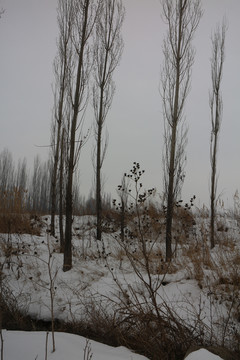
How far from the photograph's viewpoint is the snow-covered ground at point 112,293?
8.16 ft

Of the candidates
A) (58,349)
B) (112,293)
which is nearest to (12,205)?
(112,293)

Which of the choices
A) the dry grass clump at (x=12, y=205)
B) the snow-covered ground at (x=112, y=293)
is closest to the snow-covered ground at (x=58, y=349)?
the snow-covered ground at (x=112, y=293)

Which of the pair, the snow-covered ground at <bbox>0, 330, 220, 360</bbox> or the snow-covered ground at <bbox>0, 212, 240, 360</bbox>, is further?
the snow-covered ground at <bbox>0, 212, 240, 360</bbox>

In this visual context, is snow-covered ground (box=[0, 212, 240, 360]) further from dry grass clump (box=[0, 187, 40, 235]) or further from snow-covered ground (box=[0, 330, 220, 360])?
dry grass clump (box=[0, 187, 40, 235])

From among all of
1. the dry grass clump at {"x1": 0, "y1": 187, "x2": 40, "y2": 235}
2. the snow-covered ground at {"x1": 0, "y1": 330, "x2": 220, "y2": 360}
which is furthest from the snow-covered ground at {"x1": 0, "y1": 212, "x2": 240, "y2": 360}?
the dry grass clump at {"x1": 0, "y1": 187, "x2": 40, "y2": 235}

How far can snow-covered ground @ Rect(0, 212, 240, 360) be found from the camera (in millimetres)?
2486

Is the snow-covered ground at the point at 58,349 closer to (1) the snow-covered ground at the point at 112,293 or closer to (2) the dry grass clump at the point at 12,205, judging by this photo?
(1) the snow-covered ground at the point at 112,293

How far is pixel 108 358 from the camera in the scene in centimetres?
233

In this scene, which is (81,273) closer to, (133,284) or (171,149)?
(133,284)

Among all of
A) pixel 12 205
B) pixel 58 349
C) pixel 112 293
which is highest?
pixel 12 205

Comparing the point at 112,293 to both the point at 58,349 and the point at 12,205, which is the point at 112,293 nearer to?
the point at 58,349

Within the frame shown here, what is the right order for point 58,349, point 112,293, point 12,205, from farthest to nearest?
point 12,205 < point 112,293 < point 58,349

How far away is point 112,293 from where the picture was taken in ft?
10.3

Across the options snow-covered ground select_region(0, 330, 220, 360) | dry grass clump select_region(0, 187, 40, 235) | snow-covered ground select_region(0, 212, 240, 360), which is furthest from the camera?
dry grass clump select_region(0, 187, 40, 235)
